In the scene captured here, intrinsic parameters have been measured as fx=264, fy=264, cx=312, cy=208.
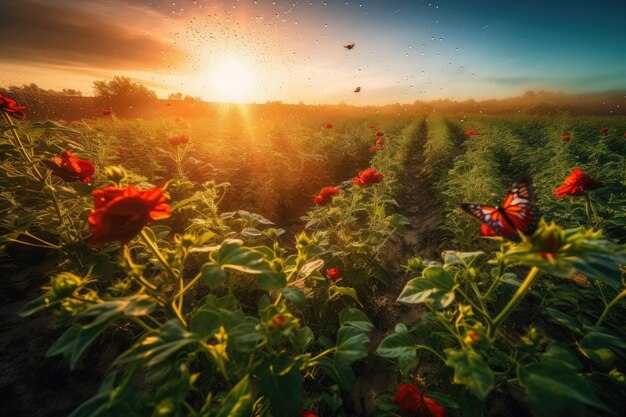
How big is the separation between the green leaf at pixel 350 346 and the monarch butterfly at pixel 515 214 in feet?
2.52

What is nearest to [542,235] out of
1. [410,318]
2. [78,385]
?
[410,318]

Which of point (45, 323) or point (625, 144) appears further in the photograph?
point (625, 144)

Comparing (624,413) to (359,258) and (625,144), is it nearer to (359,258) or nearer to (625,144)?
(359,258)

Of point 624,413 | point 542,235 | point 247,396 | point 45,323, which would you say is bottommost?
point 45,323

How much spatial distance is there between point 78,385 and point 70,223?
1.39 m

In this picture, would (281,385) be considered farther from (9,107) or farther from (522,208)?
(9,107)

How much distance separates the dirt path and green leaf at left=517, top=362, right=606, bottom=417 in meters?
Result: 1.44

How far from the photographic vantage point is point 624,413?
3.29 ft

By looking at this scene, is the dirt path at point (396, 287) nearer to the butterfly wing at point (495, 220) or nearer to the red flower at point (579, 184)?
the butterfly wing at point (495, 220)

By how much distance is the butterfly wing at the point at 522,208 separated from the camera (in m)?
1.10

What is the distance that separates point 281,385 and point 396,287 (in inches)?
113

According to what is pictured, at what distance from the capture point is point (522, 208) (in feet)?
3.89

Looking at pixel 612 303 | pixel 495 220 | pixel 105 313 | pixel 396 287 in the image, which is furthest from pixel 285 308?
pixel 396 287

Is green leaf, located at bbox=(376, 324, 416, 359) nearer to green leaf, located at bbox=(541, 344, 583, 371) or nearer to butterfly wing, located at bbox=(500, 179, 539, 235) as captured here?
green leaf, located at bbox=(541, 344, 583, 371)
